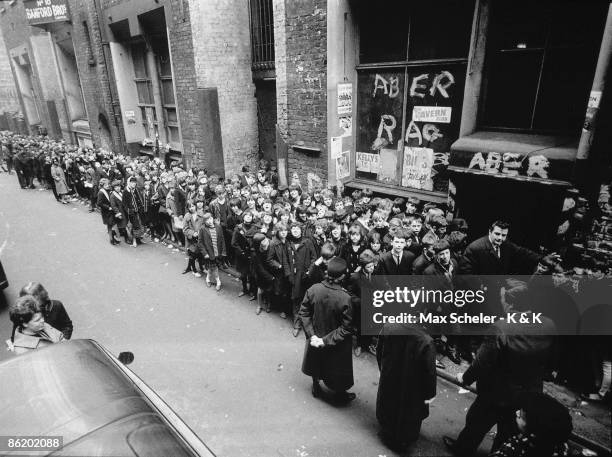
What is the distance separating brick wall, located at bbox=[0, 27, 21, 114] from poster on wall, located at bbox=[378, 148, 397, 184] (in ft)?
97.9

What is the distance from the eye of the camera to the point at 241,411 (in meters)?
4.30

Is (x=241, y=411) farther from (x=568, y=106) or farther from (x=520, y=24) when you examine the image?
(x=520, y=24)

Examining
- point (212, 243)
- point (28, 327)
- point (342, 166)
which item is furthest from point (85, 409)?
point (342, 166)

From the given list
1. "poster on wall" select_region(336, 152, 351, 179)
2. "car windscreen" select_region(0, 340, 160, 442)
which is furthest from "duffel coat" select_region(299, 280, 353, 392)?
"poster on wall" select_region(336, 152, 351, 179)

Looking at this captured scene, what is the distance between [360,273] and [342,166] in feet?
12.6

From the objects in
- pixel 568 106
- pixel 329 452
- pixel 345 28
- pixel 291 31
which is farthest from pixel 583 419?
pixel 291 31

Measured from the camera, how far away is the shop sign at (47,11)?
14781mm

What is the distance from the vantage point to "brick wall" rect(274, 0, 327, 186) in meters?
7.46

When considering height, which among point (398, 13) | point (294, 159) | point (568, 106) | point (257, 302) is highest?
point (398, 13)

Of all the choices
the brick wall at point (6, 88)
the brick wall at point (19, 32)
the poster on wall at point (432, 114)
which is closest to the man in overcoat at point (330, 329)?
the poster on wall at point (432, 114)

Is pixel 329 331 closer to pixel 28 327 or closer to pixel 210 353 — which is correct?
pixel 210 353

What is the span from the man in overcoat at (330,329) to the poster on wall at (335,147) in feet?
14.4

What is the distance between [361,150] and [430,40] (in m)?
2.52

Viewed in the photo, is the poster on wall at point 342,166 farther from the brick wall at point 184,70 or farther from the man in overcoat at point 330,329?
the brick wall at point 184,70
